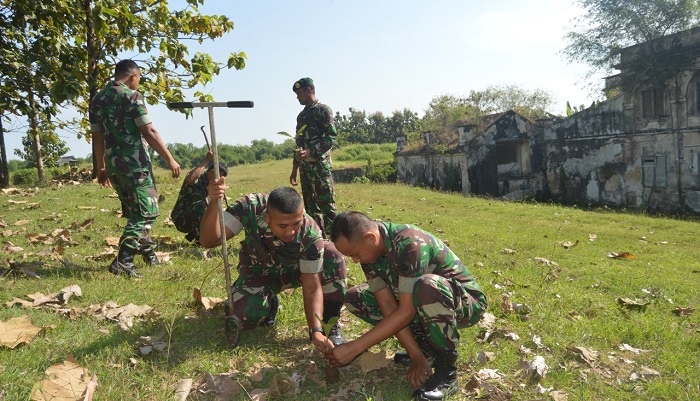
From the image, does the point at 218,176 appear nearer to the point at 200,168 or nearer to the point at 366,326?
the point at 200,168

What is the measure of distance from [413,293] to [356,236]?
18.2 inches

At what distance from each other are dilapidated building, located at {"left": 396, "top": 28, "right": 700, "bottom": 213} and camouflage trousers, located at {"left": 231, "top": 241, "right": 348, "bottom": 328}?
20.0 metres

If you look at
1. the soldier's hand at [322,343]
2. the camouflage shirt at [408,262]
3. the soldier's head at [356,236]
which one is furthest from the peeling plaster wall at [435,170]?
the soldier's hand at [322,343]

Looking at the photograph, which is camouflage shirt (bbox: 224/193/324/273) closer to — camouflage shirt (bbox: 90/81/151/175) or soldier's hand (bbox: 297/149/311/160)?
camouflage shirt (bbox: 90/81/151/175)

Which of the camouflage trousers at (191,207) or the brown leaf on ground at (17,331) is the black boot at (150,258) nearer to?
the camouflage trousers at (191,207)

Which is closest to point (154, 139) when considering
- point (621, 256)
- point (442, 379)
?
point (442, 379)

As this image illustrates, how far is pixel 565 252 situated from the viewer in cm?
780

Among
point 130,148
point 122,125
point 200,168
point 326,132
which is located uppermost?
point 122,125

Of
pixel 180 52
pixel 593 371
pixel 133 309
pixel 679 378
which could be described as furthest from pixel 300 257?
pixel 180 52

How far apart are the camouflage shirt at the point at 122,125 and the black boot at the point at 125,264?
738 millimetres

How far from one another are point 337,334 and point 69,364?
1.68 meters

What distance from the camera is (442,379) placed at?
2.97 metres

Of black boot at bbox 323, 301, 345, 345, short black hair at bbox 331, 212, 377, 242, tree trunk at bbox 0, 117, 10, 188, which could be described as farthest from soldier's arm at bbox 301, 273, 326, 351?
tree trunk at bbox 0, 117, 10, 188

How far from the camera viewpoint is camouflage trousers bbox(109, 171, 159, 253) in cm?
484
